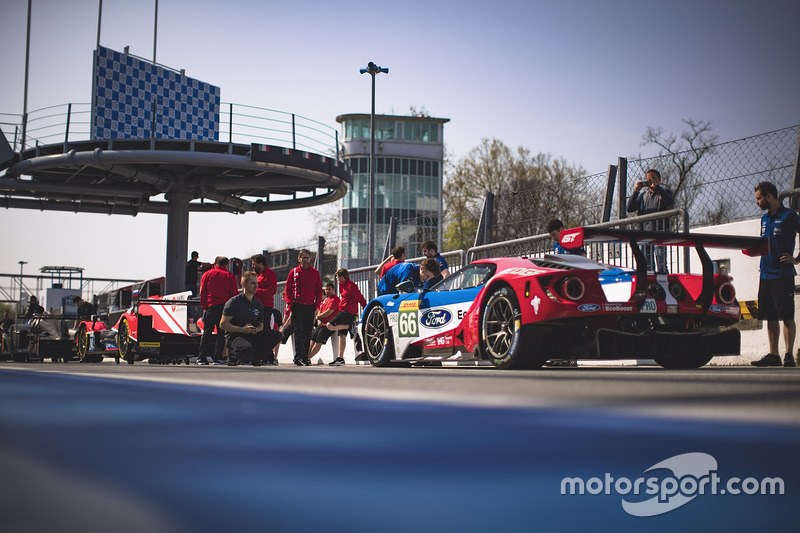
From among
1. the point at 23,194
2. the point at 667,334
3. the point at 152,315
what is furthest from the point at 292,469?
the point at 23,194

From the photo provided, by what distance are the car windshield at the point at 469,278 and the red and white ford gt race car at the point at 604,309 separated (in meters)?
0.21

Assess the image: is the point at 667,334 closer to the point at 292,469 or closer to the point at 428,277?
the point at 428,277

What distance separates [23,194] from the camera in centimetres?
3691

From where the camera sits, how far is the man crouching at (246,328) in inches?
429

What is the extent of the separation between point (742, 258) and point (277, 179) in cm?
2741

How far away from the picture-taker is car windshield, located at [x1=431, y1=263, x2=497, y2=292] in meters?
8.44

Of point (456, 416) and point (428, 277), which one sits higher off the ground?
point (428, 277)

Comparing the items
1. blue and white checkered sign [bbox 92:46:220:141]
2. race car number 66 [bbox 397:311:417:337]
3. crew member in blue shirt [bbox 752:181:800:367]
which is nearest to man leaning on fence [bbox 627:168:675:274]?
crew member in blue shirt [bbox 752:181:800:367]

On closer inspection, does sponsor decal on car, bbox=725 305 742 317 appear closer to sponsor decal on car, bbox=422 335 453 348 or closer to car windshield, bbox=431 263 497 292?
car windshield, bbox=431 263 497 292

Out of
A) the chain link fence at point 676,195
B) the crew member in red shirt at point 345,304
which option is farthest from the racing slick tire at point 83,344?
the chain link fence at point 676,195

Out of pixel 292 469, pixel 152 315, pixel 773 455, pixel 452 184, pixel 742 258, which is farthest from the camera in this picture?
pixel 452 184

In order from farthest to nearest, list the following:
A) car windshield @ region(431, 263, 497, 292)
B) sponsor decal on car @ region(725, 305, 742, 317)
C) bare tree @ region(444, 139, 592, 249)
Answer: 1. bare tree @ region(444, 139, 592, 249)
2. car windshield @ region(431, 263, 497, 292)
3. sponsor decal on car @ region(725, 305, 742, 317)

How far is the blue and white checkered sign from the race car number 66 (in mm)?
24707

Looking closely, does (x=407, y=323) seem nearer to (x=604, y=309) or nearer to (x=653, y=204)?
(x=604, y=309)
